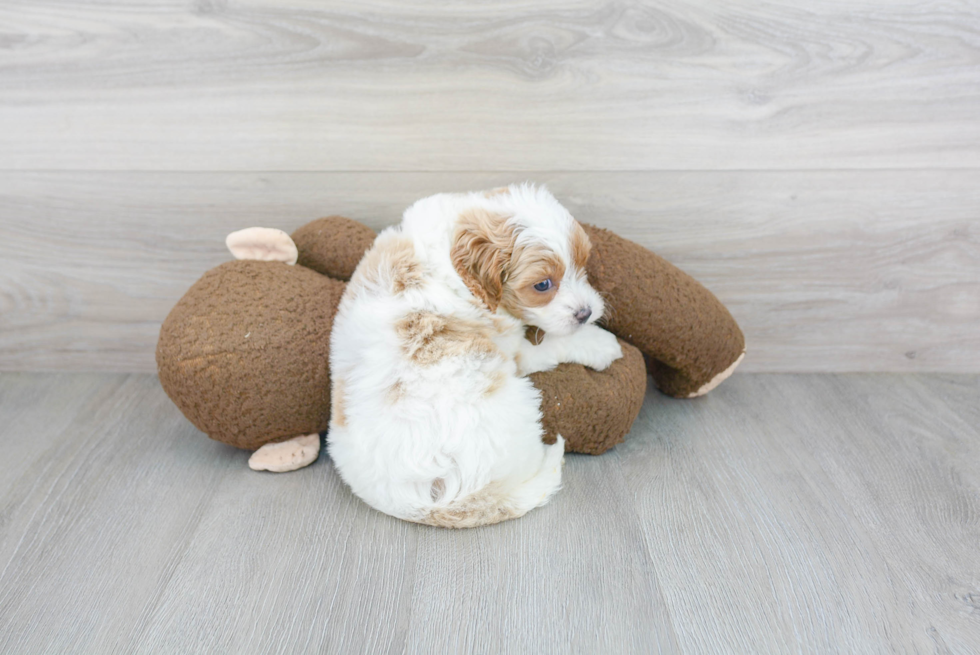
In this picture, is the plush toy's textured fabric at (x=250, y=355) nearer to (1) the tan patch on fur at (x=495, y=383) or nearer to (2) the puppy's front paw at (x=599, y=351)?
(1) the tan patch on fur at (x=495, y=383)

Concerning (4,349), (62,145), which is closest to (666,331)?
(62,145)

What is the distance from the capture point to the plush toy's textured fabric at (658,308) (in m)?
1.48

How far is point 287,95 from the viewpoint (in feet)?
5.11

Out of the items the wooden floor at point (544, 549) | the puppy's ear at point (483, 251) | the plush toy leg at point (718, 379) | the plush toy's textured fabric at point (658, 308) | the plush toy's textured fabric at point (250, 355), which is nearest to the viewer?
the wooden floor at point (544, 549)

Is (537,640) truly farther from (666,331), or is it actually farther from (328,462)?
(666,331)

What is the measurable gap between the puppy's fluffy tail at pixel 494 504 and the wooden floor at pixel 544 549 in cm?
3

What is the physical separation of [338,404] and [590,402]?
541mm

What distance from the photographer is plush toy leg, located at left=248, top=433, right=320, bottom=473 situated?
56.8 inches

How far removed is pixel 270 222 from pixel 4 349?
944 mm

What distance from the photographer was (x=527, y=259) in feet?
3.95

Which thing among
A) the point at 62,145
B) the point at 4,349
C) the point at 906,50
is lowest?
the point at 4,349

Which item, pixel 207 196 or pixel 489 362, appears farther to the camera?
pixel 207 196

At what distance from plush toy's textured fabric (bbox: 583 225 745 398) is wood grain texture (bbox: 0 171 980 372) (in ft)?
0.61

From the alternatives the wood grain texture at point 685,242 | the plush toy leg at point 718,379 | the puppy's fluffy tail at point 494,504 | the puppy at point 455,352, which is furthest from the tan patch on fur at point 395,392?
the plush toy leg at point 718,379
